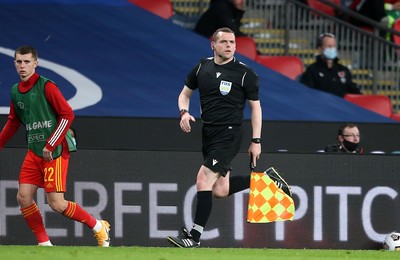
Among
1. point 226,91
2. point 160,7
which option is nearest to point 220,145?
point 226,91

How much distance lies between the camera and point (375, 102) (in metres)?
16.9

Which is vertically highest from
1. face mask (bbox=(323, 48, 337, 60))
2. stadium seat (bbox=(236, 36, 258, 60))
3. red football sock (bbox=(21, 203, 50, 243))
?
stadium seat (bbox=(236, 36, 258, 60))

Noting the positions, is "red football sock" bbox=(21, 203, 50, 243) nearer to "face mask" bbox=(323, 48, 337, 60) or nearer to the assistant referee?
the assistant referee

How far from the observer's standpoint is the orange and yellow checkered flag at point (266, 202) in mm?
11953

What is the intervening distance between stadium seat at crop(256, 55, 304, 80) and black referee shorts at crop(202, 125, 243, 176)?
226 inches

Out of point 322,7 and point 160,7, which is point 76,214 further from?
point 322,7

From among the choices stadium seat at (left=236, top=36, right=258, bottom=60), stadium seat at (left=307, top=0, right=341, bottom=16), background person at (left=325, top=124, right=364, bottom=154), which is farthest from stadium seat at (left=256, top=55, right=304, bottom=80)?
background person at (left=325, top=124, right=364, bottom=154)

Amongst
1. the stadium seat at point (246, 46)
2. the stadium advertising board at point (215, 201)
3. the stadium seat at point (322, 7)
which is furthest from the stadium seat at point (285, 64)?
the stadium advertising board at point (215, 201)

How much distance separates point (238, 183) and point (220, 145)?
57 centimetres

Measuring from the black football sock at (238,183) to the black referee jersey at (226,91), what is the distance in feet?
2.02

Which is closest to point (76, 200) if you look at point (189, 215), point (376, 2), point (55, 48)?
point (189, 215)

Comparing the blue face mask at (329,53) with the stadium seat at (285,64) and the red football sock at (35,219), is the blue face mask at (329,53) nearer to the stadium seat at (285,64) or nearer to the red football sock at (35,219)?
the stadium seat at (285,64)

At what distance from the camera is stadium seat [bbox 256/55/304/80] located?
56.5 ft

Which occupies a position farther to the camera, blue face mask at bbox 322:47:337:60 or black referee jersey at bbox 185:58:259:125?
blue face mask at bbox 322:47:337:60
